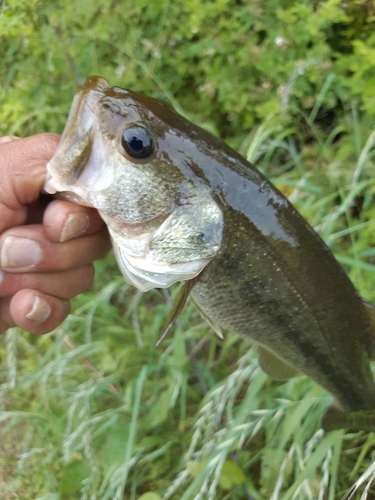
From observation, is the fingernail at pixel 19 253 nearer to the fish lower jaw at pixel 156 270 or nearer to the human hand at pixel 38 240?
the human hand at pixel 38 240

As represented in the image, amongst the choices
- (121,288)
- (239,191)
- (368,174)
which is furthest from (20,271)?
(368,174)

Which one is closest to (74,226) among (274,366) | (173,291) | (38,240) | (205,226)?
(38,240)

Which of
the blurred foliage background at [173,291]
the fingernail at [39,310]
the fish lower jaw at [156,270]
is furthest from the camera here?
the blurred foliage background at [173,291]

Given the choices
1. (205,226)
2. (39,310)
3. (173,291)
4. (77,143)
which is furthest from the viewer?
(173,291)

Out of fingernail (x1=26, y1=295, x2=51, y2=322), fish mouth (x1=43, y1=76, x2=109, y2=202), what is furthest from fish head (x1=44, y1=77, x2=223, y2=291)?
fingernail (x1=26, y1=295, x2=51, y2=322)

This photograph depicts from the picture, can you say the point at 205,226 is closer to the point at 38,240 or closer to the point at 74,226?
the point at 74,226

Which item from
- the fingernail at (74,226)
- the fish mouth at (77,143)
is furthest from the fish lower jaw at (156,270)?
the fish mouth at (77,143)

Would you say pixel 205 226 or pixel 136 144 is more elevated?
pixel 136 144
